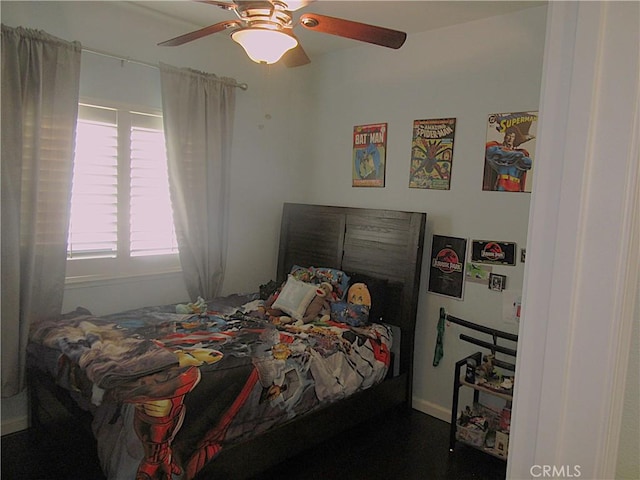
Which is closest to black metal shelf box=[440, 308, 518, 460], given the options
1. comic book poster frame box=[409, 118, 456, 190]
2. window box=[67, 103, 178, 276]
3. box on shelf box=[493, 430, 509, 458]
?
box on shelf box=[493, 430, 509, 458]

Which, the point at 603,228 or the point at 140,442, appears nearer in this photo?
the point at 603,228

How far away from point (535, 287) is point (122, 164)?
2.99m

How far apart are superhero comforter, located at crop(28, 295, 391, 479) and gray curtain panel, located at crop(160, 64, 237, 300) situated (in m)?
0.54

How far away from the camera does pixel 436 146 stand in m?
3.18

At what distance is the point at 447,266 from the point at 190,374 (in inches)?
75.1

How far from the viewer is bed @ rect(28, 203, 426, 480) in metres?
1.93

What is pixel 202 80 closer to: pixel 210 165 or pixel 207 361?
pixel 210 165

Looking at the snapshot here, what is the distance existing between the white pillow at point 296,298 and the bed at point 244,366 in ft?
0.07

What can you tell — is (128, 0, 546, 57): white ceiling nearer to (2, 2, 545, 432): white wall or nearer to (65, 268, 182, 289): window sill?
(2, 2, 545, 432): white wall

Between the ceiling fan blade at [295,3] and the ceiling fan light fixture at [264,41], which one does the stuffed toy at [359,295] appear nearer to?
the ceiling fan light fixture at [264,41]

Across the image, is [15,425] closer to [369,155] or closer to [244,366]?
[244,366]

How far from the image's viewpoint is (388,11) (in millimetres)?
2900

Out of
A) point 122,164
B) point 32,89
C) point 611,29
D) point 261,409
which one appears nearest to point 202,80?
point 122,164

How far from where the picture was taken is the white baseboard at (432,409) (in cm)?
316
